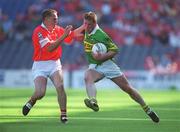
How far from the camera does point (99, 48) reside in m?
13.2

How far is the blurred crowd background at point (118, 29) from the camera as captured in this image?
35500 mm

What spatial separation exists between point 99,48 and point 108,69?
459 mm

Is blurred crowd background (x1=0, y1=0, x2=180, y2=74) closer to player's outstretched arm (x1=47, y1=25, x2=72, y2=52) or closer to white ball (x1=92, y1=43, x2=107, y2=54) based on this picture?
white ball (x1=92, y1=43, x2=107, y2=54)

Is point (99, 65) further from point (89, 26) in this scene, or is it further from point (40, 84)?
point (40, 84)

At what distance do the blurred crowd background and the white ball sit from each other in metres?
21.2

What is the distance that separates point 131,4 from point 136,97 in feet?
86.9

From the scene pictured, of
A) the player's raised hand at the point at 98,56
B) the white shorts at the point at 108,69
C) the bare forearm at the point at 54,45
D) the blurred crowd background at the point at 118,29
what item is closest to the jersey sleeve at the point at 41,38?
the bare forearm at the point at 54,45

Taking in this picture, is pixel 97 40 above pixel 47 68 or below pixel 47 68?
above

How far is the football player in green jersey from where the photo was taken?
43.0ft

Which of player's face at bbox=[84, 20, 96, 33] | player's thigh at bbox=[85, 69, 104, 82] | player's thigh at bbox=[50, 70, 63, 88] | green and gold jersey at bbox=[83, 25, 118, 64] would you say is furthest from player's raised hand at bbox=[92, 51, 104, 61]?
player's thigh at bbox=[50, 70, 63, 88]

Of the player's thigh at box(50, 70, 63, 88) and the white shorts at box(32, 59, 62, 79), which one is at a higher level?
the white shorts at box(32, 59, 62, 79)

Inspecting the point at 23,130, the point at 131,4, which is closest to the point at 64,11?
the point at 131,4

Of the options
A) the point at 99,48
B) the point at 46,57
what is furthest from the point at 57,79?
the point at 99,48

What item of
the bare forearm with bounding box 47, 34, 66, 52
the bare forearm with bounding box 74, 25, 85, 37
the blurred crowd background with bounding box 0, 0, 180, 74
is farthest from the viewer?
the blurred crowd background with bounding box 0, 0, 180, 74
